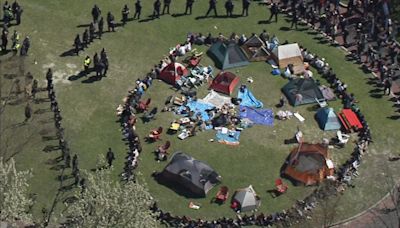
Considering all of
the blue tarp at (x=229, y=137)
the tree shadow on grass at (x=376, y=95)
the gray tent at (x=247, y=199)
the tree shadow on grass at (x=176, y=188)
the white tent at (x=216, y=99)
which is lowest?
the tree shadow on grass at (x=176, y=188)

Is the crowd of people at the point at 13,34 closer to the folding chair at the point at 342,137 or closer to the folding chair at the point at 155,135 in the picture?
the folding chair at the point at 155,135

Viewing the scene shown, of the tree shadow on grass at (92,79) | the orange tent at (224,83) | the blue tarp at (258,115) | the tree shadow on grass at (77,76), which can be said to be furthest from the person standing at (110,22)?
the blue tarp at (258,115)

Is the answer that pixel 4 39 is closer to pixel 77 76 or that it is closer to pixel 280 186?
pixel 77 76

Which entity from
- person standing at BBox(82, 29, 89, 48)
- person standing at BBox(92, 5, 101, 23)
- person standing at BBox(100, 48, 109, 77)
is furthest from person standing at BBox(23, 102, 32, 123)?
person standing at BBox(92, 5, 101, 23)

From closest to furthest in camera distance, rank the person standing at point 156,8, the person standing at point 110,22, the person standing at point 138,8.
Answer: the person standing at point 110,22 < the person standing at point 138,8 < the person standing at point 156,8

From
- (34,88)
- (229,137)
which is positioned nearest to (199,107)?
(229,137)

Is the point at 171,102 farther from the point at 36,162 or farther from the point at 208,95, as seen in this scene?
the point at 36,162
